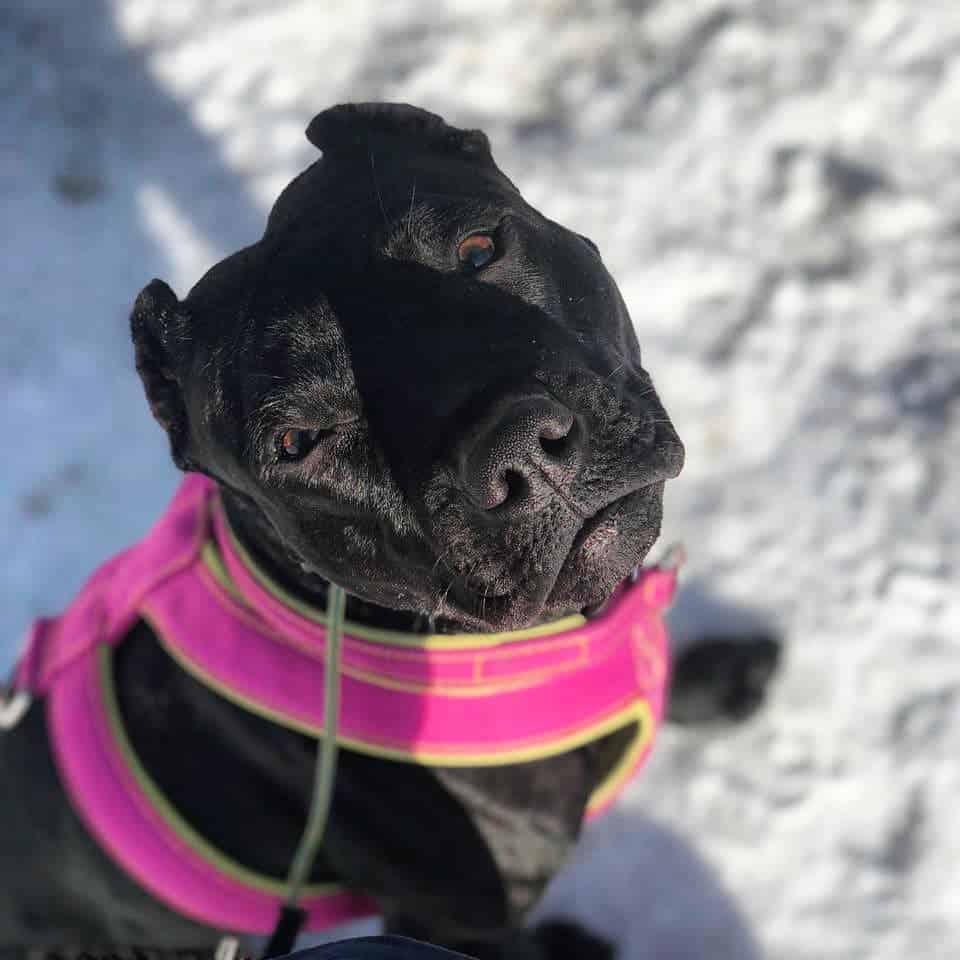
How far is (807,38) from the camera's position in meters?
3.58

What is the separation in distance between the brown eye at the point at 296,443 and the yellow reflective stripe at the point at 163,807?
34.7 inches

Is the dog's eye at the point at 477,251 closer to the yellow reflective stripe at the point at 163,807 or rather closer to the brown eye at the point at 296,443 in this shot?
the brown eye at the point at 296,443

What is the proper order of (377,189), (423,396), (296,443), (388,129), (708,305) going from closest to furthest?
(423,396), (296,443), (377,189), (388,129), (708,305)

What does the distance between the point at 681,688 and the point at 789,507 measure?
0.71 metres

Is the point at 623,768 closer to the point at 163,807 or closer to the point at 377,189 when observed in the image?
the point at 163,807

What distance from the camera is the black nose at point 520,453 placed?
59.1 inches

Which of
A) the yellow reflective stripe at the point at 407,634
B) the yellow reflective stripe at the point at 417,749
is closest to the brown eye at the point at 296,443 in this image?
the yellow reflective stripe at the point at 407,634

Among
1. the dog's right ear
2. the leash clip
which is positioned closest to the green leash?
the dog's right ear

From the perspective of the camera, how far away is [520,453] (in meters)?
1.50

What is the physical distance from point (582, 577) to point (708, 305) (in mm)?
2004

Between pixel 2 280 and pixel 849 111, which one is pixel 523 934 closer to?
pixel 849 111

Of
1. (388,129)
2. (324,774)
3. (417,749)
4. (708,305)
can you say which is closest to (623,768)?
(417,749)

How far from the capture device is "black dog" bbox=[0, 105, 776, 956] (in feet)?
5.38

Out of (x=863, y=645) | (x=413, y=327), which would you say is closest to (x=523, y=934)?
(x=863, y=645)
